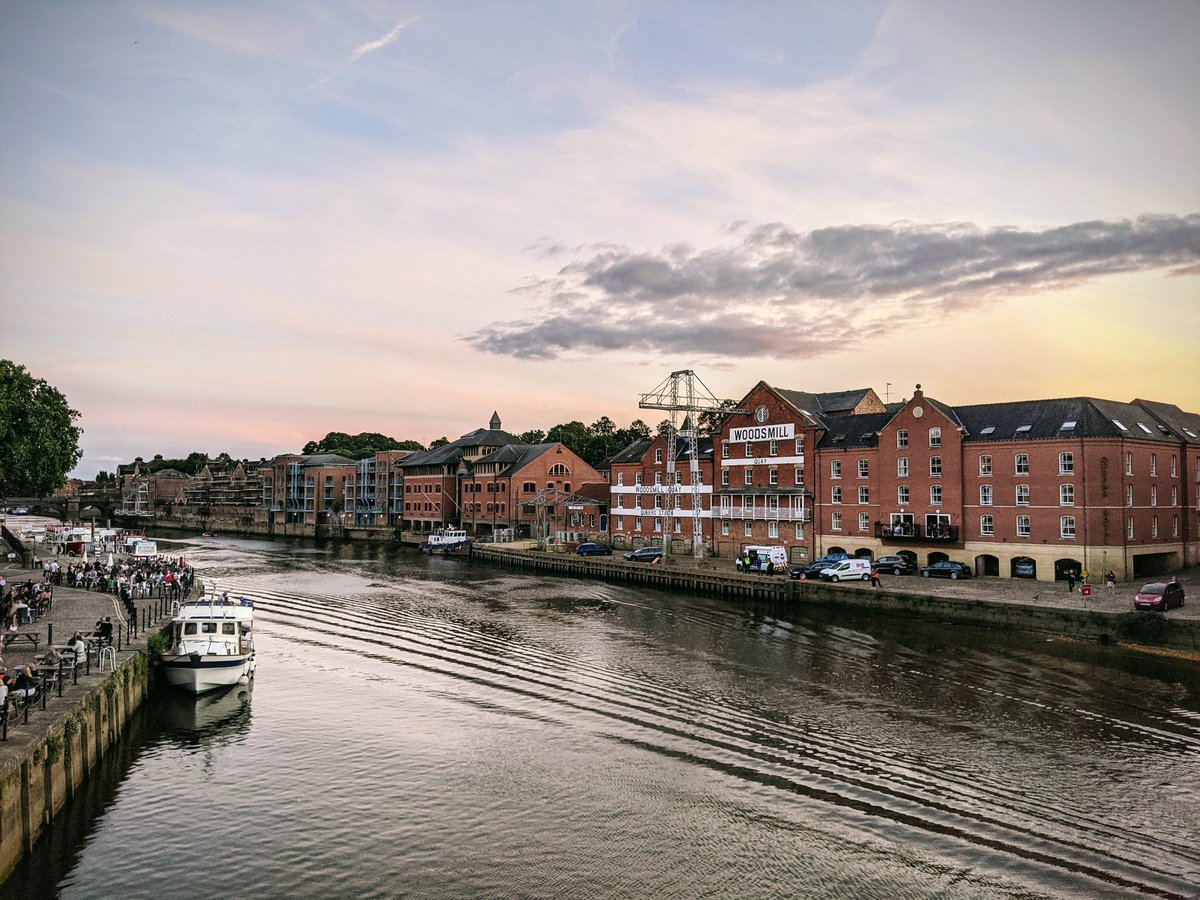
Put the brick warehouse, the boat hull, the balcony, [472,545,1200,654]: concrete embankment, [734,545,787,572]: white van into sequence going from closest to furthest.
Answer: the boat hull → [472,545,1200,654]: concrete embankment → the brick warehouse → the balcony → [734,545,787,572]: white van

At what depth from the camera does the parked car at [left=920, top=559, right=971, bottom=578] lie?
5641 centimetres

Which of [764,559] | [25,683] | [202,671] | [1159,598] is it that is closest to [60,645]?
[202,671]

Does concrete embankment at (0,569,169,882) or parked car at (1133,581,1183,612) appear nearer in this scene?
concrete embankment at (0,569,169,882)

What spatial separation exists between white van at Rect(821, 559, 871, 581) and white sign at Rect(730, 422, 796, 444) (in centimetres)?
1644

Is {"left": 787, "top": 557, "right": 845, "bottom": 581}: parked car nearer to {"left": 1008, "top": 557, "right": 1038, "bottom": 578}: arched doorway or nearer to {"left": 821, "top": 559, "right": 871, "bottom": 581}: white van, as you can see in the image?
{"left": 821, "top": 559, "right": 871, "bottom": 581}: white van

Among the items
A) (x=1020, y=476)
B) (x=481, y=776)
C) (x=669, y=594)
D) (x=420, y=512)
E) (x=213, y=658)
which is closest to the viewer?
(x=481, y=776)

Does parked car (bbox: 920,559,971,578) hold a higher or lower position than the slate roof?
lower

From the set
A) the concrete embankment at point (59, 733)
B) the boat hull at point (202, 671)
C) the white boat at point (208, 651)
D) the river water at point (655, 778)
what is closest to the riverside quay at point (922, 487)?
the river water at point (655, 778)

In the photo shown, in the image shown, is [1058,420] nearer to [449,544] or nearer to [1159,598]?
[1159,598]

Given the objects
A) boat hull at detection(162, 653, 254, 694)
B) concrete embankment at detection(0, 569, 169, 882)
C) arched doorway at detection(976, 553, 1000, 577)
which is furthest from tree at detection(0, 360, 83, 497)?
arched doorway at detection(976, 553, 1000, 577)

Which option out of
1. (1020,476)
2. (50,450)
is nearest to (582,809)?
(1020,476)

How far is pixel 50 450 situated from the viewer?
66125mm

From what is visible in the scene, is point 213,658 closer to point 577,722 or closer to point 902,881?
point 577,722

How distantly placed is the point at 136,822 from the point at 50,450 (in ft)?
188
